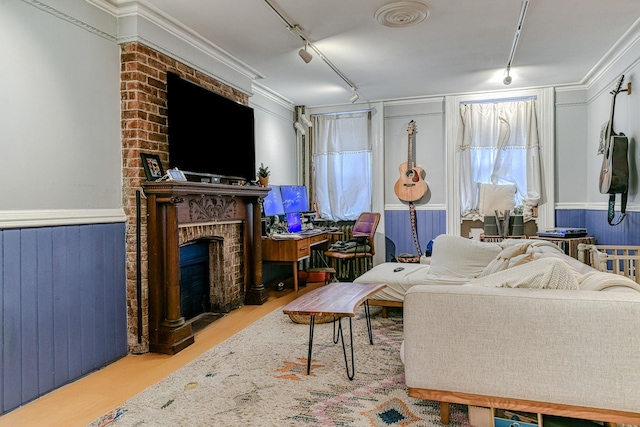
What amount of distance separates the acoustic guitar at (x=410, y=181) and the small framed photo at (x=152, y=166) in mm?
3671

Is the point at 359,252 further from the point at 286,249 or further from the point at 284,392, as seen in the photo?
the point at 284,392

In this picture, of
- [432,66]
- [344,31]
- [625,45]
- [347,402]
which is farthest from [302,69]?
[347,402]

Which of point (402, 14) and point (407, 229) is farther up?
point (402, 14)

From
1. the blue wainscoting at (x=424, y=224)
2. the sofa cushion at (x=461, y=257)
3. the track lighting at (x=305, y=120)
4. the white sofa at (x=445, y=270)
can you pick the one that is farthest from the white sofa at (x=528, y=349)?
the track lighting at (x=305, y=120)

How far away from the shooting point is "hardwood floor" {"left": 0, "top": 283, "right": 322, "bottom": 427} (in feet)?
7.51

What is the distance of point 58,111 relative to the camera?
273cm

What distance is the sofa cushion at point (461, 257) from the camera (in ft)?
12.4

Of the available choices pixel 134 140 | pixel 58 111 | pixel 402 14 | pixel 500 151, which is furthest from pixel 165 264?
pixel 500 151

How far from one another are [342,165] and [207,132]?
9.58ft

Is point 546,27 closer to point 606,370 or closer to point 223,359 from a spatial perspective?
point 606,370

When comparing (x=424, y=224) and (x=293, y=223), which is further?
(x=424, y=224)

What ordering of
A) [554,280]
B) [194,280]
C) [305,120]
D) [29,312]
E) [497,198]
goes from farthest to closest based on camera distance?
1. [305,120]
2. [497,198]
3. [194,280]
4. [29,312]
5. [554,280]

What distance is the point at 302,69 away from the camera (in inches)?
187

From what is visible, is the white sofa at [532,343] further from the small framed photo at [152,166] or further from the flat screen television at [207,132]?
the flat screen television at [207,132]
